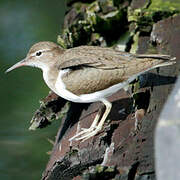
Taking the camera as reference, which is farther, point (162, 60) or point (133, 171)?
point (162, 60)

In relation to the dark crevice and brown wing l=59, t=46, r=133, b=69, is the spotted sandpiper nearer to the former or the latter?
brown wing l=59, t=46, r=133, b=69

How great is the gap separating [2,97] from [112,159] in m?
3.51

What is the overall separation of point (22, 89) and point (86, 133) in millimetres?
2604

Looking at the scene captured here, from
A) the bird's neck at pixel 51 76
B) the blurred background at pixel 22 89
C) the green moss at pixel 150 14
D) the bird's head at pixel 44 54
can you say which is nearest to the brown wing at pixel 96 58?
the bird's neck at pixel 51 76

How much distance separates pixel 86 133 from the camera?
6848 millimetres

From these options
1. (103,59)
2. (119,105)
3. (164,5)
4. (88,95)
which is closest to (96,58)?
(103,59)

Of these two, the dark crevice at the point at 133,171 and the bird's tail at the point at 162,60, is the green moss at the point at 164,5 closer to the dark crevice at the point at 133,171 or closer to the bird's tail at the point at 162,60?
the bird's tail at the point at 162,60

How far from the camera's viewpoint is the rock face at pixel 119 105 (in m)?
5.86

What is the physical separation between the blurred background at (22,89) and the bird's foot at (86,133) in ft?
4.40

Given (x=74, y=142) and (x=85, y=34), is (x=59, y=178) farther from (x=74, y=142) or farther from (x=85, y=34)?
(x=85, y=34)

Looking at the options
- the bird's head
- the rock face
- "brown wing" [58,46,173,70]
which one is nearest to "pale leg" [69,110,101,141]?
the rock face

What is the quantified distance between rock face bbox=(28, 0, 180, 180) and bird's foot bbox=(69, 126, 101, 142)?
0.08 metres

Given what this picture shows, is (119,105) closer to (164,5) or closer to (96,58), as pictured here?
(96,58)

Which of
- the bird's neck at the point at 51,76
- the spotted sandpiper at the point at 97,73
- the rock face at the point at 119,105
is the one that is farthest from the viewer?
the bird's neck at the point at 51,76
